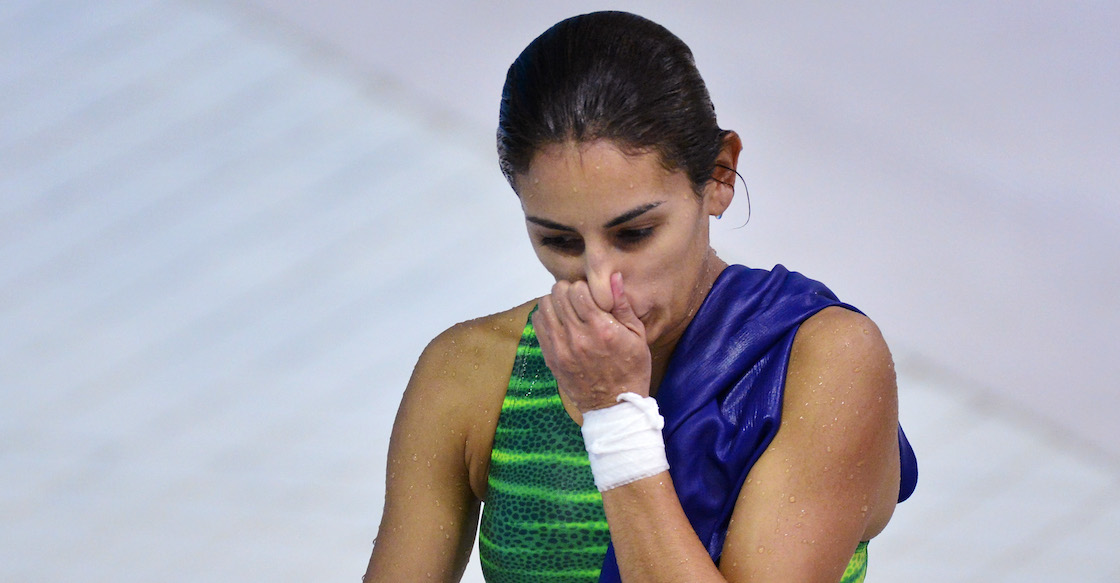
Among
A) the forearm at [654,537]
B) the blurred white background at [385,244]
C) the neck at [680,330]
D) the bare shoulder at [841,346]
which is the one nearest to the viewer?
the forearm at [654,537]

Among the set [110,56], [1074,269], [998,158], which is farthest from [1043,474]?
A: [110,56]

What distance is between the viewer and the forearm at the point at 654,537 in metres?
1.17

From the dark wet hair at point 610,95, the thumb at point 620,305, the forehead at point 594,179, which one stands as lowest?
the thumb at point 620,305

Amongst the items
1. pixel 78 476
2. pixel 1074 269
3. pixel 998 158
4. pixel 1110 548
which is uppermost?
pixel 78 476

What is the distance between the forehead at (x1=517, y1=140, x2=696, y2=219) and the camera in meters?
1.24

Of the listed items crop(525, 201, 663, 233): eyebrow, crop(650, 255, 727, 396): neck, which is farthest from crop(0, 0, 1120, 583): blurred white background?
crop(525, 201, 663, 233): eyebrow

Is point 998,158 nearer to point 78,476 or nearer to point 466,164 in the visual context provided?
point 466,164

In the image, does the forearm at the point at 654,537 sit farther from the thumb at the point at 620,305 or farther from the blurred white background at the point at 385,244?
the blurred white background at the point at 385,244

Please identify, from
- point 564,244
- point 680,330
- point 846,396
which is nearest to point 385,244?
point 680,330

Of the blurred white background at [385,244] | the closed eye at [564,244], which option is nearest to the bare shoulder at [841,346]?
the closed eye at [564,244]

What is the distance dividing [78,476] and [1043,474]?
7.36 ft

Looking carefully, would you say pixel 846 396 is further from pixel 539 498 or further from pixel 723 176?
pixel 539 498

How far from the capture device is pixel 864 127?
422 cm

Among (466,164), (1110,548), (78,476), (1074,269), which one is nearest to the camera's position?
(1110,548)
